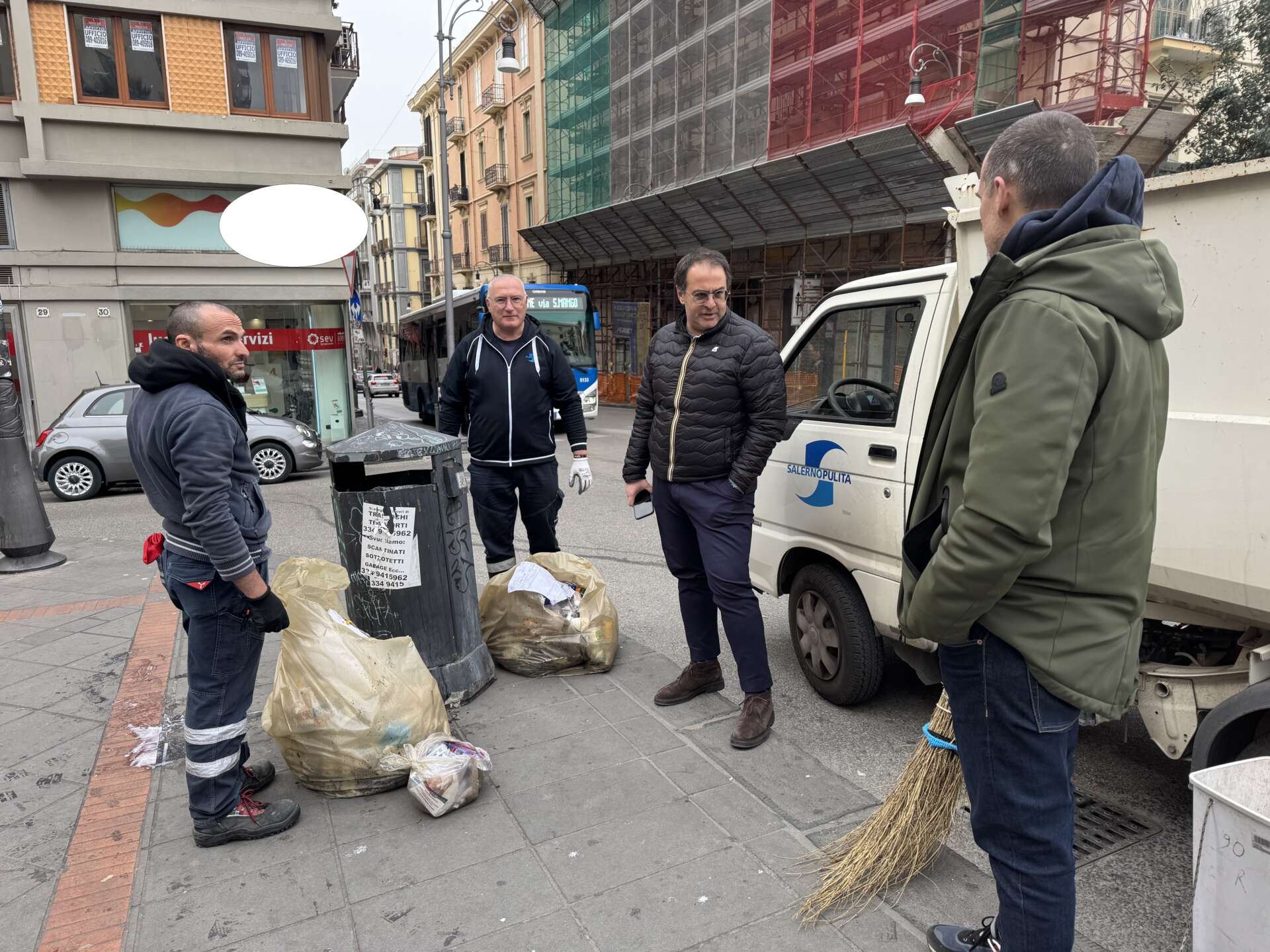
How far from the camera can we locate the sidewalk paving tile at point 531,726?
11.8 ft

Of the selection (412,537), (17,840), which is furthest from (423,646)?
(17,840)

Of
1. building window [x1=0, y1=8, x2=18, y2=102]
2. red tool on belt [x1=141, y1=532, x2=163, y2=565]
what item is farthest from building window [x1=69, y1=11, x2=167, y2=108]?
red tool on belt [x1=141, y1=532, x2=163, y2=565]

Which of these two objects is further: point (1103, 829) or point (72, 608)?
point (72, 608)

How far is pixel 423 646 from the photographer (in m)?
3.85

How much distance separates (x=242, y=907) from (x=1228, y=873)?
2.65m

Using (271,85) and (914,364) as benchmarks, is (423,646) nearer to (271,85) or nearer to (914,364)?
(914,364)

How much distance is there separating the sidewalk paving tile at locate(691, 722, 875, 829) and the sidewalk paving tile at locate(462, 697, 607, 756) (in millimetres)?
531

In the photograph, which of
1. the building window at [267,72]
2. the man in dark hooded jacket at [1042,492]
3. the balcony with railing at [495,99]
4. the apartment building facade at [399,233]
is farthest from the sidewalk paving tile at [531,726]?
the apartment building facade at [399,233]

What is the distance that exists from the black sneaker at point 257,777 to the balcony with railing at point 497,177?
1522 inches

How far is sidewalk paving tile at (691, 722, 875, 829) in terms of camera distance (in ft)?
9.95

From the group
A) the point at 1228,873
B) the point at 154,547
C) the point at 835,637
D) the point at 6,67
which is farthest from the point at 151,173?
the point at 1228,873

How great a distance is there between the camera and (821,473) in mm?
3904

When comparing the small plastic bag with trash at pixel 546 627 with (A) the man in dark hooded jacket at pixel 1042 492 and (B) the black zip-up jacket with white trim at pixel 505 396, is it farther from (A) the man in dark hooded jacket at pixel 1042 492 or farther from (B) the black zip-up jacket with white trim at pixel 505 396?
(A) the man in dark hooded jacket at pixel 1042 492

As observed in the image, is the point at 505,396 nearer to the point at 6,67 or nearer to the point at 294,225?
the point at 294,225
